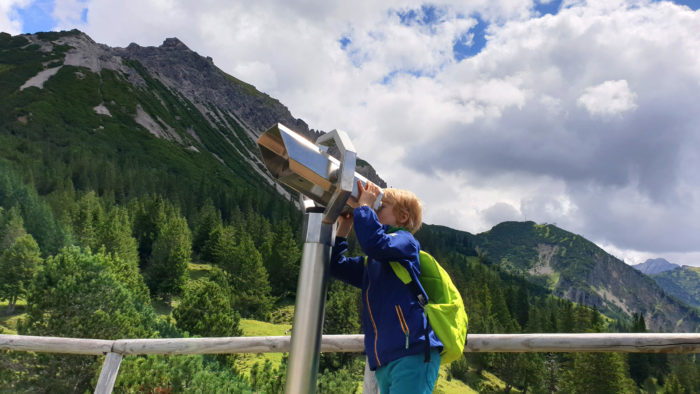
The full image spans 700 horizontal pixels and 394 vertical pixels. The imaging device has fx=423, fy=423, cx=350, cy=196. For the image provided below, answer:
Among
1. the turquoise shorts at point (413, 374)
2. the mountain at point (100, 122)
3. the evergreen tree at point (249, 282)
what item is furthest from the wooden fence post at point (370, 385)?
the mountain at point (100, 122)

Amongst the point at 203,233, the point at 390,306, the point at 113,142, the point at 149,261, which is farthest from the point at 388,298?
the point at 113,142

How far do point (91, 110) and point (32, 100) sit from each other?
15.1 m

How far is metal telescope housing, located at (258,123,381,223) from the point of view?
1708 mm

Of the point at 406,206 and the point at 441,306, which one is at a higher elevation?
the point at 406,206

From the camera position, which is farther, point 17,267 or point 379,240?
point 17,267

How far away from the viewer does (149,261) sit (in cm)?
5225

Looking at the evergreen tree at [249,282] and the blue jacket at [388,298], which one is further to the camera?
the evergreen tree at [249,282]

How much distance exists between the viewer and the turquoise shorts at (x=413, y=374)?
2.15 m

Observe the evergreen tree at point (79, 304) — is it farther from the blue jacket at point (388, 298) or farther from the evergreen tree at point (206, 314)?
the blue jacket at point (388, 298)

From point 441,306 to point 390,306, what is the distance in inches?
11.1

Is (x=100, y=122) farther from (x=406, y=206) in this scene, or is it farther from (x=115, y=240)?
(x=406, y=206)

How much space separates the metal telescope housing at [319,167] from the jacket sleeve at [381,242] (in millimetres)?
90

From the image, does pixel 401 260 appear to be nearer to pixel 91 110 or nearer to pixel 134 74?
pixel 91 110

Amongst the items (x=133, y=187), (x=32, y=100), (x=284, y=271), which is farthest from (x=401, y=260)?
(x=32, y=100)
